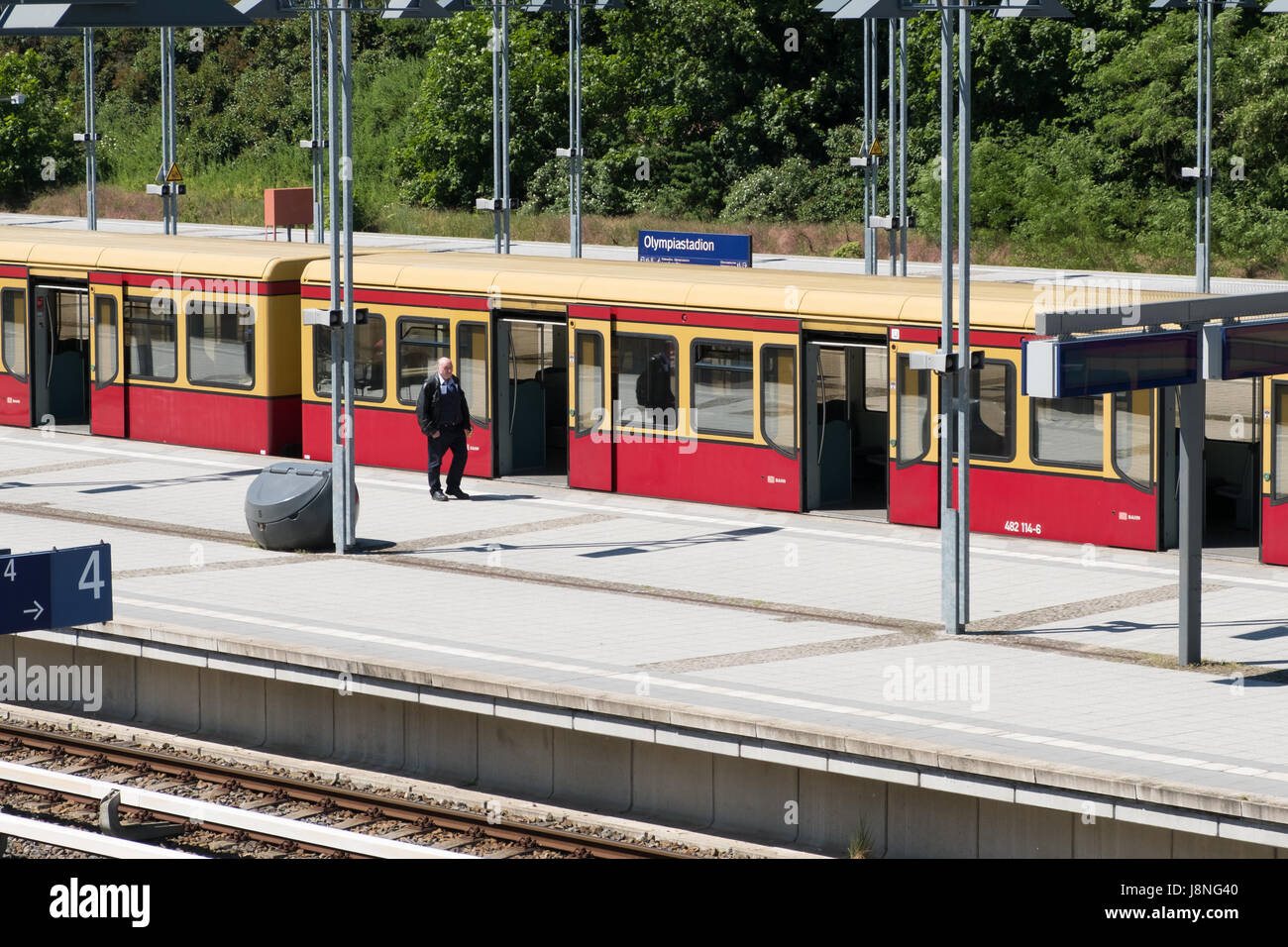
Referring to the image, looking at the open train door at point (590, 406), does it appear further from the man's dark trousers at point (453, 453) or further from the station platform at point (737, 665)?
the man's dark trousers at point (453, 453)

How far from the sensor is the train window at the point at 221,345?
27328 millimetres

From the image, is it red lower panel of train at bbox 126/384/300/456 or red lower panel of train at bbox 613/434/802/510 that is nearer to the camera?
red lower panel of train at bbox 613/434/802/510

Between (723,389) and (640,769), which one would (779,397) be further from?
(640,769)

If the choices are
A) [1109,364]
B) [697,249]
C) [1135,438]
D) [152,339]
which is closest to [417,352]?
[152,339]

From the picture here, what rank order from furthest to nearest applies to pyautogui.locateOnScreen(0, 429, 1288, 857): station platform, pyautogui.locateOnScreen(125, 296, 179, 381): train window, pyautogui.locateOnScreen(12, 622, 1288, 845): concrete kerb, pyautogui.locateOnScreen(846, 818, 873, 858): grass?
pyautogui.locateOnScreen(125, 296, 179, 381): train window < pyautogui.locateOnScreen(846, 818, 873, 858): grass < pyautogui.locateOnScreen(0, 429, 1288, 857): station platform < pyautogui.locateOnScreen(12, 622, 1288, 845): concrete kerb

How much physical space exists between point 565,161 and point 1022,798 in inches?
1994

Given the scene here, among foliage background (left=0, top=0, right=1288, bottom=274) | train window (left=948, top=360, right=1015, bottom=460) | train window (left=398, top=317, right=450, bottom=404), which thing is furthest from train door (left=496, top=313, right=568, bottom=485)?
foliage background (left=0, top=0, right=1288, bottom=274)

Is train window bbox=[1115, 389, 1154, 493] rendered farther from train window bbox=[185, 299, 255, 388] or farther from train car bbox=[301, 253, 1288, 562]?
train window bbox=[185, 299, 255, 388]

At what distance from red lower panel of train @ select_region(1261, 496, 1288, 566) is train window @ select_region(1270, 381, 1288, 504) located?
0.32 ft

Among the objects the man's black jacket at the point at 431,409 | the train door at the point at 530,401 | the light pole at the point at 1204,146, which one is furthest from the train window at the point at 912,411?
the light pole at the point at 1204,146

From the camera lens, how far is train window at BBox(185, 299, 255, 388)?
27328 mm

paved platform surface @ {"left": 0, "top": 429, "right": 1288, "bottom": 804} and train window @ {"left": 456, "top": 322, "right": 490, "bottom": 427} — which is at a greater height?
train window @ {"left": 456, "top": 322, "right": 490, "bottom": 427}

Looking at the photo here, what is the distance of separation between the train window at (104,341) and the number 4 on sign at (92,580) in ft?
59.7
